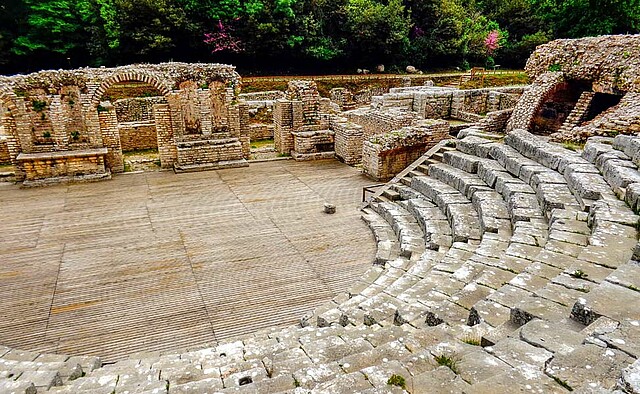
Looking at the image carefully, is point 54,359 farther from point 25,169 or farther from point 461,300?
point 25,169

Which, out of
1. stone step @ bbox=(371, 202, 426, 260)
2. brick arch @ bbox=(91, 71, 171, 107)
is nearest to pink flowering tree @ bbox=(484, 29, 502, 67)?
brick arch @ bbox=(91, 71, 171, 107)

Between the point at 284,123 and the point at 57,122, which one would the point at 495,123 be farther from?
the point at 57,122

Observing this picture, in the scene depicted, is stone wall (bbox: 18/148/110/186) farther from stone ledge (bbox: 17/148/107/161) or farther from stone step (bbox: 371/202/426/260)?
stone step (bbox: 371/202/426/260)

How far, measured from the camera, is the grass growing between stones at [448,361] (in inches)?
120

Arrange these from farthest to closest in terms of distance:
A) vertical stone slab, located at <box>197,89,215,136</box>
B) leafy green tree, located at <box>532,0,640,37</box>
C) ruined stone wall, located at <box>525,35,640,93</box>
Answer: leafy green tree, located at <box>532,0,640,37</box> → vertical stone slab, located at <box>197,89,215,136</box> → ruined stone wall, located at <box>525,35,640,93</box>

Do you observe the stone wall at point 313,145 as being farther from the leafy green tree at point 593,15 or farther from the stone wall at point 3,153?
the leafy green tree at point 593,15

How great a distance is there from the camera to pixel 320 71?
30984 millimetres

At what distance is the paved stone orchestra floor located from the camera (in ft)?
18.7

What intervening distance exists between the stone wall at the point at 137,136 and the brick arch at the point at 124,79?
3875 mm

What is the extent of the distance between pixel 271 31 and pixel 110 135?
16459mm

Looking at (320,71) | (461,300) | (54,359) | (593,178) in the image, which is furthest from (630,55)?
(320,71)

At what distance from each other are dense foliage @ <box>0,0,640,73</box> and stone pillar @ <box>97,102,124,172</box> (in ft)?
46.1

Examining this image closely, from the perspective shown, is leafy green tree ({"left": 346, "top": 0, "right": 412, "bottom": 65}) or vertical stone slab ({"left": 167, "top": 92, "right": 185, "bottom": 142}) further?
leafy green tree ({"left": 346, "top": 0, "right": 412, "bottom": 65})

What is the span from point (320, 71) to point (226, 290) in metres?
26.4
